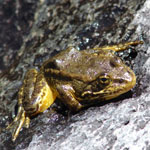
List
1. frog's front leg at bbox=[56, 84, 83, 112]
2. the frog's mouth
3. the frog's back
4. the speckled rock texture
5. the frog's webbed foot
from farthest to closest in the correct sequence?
the frog's webbed foot < frog's front leg at bbox=[56, 84, 83, 112] < the frog's back < the frog's mouth < the speckled rock texture

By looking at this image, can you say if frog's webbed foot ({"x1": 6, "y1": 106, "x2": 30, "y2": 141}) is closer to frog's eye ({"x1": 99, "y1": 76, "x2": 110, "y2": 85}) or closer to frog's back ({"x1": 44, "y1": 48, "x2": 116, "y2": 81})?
frog's back ({"x1": 44, "y1": 48, "x2": 116, "y2": 81})

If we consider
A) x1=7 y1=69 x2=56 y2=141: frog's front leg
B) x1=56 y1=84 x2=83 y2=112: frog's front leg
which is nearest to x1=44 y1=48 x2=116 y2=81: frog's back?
x1=56 y1=84 x2=83 y2=112: frog's front leg

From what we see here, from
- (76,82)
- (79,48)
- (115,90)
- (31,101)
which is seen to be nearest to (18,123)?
(31,101)

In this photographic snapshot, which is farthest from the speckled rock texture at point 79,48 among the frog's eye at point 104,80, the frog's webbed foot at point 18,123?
the frog's eye at point 104,80

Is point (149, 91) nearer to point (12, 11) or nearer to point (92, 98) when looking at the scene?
point (92, 98)

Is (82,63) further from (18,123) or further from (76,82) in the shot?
(18,123)

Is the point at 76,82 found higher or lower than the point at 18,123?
higher
